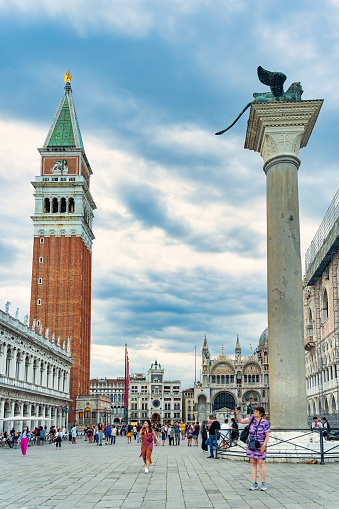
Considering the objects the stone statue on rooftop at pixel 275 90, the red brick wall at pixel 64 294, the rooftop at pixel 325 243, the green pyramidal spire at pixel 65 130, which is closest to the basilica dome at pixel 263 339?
the red brick wall at pixel 64 294

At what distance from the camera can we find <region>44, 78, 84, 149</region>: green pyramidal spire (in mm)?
89875

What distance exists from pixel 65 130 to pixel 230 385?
51.7 metres

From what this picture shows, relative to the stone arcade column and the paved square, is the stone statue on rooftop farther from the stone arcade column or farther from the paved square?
the paved square

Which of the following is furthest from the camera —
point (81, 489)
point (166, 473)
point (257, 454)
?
point (166, 473)

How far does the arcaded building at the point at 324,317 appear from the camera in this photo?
47.4 metres

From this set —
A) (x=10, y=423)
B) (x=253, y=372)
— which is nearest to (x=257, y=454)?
(x=10, y=423)

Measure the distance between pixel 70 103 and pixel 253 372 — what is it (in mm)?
55952

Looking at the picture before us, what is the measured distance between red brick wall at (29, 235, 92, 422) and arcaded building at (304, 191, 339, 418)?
3420 centimetres

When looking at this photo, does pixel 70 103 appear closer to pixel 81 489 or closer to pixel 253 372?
pixel 253 372

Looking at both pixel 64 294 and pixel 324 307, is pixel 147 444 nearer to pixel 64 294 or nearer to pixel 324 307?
pixel 324 307

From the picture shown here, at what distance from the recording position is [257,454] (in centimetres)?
1109

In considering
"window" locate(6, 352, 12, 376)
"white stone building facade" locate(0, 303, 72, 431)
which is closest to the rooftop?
"white stone building facade" locate(0, 303, 72, 431)

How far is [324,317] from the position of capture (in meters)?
54.9

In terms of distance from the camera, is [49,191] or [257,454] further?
[49,191]
